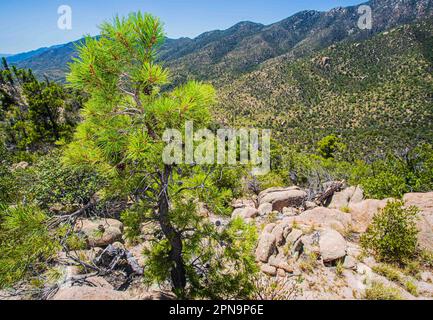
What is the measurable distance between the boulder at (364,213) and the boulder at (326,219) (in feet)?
0.75

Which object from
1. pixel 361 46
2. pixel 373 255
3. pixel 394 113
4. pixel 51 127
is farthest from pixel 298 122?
pixel 373 255

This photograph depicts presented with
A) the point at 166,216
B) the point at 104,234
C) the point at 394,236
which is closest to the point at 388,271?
the point at 394,236

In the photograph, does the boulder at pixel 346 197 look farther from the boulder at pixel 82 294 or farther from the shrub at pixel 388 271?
the boulder at pixel 82 294

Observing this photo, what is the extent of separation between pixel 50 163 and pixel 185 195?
9.11m

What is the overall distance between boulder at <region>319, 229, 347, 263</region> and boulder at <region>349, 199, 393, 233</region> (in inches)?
86.3

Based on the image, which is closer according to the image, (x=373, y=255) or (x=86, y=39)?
(x=86, y=39)

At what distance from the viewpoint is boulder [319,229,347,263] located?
21.6ft

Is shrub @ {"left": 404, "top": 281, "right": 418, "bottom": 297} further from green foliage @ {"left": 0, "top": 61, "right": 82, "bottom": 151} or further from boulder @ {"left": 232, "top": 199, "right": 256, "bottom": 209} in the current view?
green foliage @ {"left": 0, "top": 61, "right": 82, "bottom": 151}

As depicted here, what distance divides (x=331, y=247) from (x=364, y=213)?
3.28 metres

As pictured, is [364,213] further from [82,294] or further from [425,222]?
[82,294]

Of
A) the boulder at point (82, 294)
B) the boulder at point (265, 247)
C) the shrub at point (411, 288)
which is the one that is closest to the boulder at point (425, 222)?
the shrub at point (411, 288)
